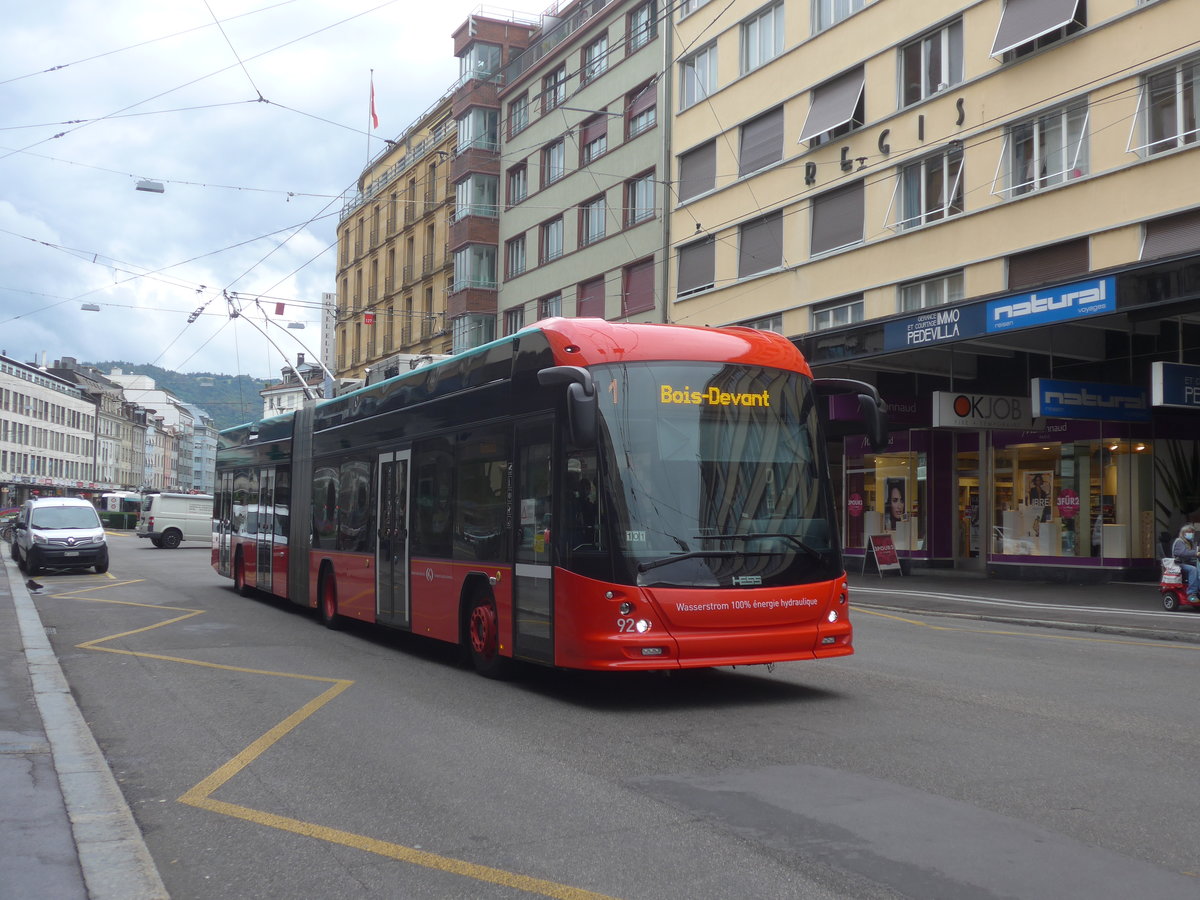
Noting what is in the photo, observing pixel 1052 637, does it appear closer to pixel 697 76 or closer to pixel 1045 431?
pixel 1045 431

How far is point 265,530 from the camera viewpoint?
62.9 ft

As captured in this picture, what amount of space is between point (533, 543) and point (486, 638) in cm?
134

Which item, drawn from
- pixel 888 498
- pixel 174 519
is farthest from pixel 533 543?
pixel 174 519

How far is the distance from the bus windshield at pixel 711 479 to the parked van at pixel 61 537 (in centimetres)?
2256

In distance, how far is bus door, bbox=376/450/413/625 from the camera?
41.6ft

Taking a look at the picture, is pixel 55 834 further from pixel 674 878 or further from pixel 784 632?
pixel 784 632

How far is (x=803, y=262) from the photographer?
101 ft

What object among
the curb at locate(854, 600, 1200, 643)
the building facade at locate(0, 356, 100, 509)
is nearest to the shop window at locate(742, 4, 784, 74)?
the curb at locate(854, 600, 1200, 643)

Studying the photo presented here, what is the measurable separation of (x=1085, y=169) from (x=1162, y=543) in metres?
7.16

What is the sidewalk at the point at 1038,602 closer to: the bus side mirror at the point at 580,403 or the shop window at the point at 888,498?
the shop window at the point at 888,498

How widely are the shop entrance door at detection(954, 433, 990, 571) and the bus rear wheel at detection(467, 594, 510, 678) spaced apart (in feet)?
62.9

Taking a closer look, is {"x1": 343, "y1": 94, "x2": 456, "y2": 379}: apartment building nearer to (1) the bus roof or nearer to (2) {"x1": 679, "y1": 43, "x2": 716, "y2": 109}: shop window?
(2) {"x1": 679, "y1": 43, "x2": 716, "y2": 109}: shop window

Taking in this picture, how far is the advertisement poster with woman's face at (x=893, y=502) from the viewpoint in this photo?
29906 millimetres

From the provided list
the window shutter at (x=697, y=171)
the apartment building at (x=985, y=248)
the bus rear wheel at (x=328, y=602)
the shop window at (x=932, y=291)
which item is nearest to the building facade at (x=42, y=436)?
the window shutter at (x=697, y=171)
